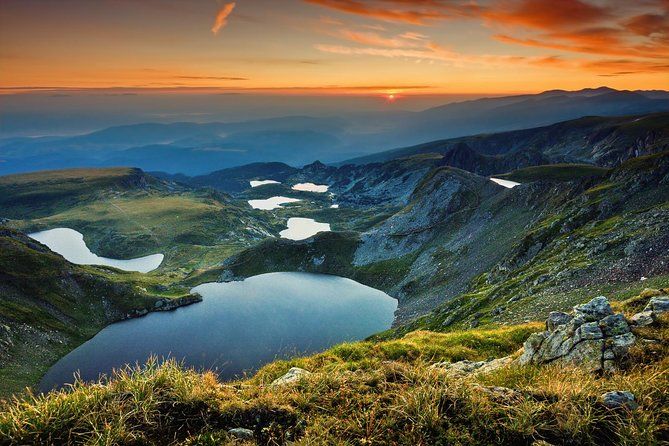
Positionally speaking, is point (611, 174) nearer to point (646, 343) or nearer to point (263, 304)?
point (646, 343)

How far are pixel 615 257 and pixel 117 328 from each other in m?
125

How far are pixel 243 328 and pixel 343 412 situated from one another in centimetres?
9809

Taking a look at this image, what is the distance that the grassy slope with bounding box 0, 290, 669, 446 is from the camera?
8.27 meters

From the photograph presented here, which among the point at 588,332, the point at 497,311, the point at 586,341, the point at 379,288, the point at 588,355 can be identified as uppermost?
the point at 588,332

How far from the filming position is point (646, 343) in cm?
1283

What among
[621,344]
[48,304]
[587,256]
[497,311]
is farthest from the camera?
[48,304]

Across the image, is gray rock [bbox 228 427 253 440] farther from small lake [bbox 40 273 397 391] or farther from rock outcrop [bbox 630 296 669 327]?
small lake [bbox 40 273 397 391]

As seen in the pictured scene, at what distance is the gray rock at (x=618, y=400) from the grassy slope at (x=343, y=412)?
0.51ft

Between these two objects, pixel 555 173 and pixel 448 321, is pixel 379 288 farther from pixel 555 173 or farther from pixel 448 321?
pixel 555 173

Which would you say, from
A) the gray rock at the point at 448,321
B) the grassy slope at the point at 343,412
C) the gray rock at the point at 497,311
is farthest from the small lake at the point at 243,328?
the grassy slope at the point at 343,412

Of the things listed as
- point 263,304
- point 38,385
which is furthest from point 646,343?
point 263,304

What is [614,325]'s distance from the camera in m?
14.2

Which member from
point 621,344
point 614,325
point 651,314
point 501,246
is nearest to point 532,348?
point 614,325

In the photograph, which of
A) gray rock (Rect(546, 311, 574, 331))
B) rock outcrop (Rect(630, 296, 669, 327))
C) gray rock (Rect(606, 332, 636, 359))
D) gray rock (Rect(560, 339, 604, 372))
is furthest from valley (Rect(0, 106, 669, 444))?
gray rock (Rect(606, 332, 636, 359))
